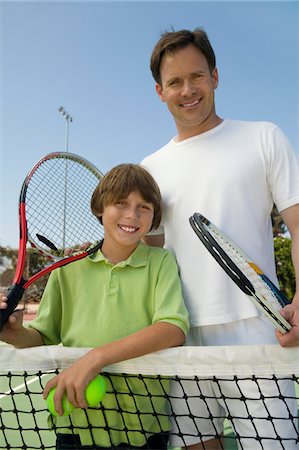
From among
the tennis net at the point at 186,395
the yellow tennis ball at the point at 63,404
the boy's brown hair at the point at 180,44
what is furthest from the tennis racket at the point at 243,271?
the boy's brown hair at the point at 180,44

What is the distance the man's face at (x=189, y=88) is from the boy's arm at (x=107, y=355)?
2.22ft

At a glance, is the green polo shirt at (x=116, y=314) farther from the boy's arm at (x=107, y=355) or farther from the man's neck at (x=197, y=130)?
the man's neck at (x=197, y=130)

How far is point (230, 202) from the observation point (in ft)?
4.75

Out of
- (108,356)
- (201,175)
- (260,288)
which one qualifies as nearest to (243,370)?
(260,288)

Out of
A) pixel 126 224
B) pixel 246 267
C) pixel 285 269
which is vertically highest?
pixel 126 224

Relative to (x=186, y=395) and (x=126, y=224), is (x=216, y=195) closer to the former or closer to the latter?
(x=126, y=224)

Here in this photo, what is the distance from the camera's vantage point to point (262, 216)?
4.83ft

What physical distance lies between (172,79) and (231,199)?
0.44 metres

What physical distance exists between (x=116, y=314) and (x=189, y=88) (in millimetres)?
720

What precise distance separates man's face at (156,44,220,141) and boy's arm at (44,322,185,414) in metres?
0.68

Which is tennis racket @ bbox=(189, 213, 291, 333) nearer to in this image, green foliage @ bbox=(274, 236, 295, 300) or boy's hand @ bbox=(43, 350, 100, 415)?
boy's hand @ bbox=(43, 350, 100, 415)

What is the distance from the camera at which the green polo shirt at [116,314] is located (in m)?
1.32

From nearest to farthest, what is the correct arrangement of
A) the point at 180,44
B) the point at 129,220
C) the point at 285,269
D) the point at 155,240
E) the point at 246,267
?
the point at 246,267 → the point at 129,220 → the point at 180,44 → the point at 155,240 → the point at 285,269

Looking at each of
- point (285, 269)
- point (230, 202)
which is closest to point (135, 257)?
point (230, 202)
